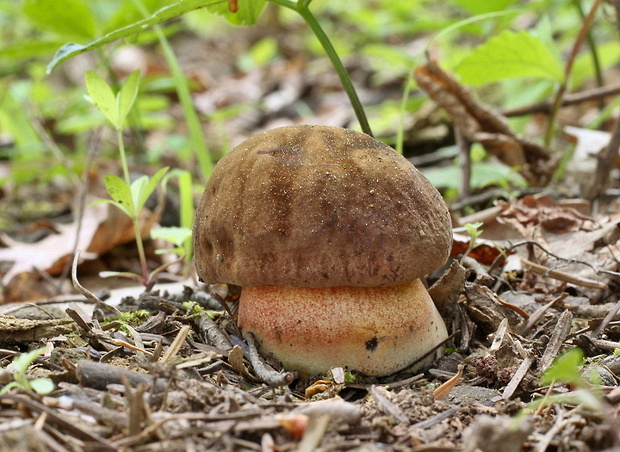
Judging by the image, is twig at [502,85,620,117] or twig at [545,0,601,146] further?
twig at [502,85,620,117]

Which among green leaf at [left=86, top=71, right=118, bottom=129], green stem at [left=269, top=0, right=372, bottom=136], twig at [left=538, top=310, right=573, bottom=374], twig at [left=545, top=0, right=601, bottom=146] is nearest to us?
twig at [left=538, top=310, right=573, bottom=374]

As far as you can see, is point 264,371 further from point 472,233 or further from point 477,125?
point 477,125

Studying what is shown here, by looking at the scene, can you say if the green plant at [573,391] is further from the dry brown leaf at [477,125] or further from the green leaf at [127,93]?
the dry brown leaf at [477,125]

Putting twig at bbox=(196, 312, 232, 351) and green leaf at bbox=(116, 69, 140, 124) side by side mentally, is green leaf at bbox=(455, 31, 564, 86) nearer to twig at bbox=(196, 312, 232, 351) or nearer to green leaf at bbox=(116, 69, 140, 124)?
green leaf at bbox=(116, 69, 140, 124)

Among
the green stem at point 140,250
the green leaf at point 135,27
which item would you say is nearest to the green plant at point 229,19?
the green leaf at point 135,27

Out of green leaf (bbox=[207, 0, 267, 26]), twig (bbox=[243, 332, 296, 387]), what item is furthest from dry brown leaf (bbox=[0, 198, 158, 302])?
twig (bbox=[243, 332, 296, 387])

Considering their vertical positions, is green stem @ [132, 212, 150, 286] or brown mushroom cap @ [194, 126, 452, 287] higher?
brown mushroom cap @ [194, 126, 452, 287]

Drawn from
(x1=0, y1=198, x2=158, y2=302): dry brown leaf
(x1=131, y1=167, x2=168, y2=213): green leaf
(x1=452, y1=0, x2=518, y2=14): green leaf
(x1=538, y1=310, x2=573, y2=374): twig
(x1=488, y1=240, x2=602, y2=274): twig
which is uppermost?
(x1=452, y1=0, x2=518, y2=14): green leaf
